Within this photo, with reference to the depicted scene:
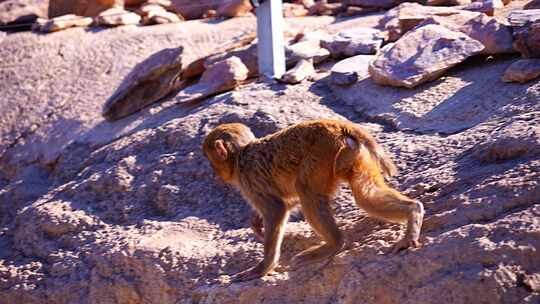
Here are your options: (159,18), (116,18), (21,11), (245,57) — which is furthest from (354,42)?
(21,11)

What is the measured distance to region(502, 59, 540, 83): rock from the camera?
7.67 meters

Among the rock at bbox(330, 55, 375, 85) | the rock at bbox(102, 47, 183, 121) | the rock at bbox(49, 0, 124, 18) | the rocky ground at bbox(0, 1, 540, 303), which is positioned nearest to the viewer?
the rocky ground at bbox(0, 1, 540, 303)

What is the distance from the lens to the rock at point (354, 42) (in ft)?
31.4

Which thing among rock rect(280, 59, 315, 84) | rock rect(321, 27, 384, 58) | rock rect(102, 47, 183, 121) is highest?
rock rect(321, 27, 384, 58)

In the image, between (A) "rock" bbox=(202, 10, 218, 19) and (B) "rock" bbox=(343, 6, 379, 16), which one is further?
(A) "rock" bbox=(202, 10, 218, 19)

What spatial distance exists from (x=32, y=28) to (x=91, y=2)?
1257 millimetres

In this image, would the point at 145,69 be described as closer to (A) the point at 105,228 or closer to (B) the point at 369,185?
(A) the point at 105,228

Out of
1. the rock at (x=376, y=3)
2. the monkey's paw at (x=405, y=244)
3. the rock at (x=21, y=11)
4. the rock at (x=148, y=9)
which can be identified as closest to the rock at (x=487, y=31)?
the rock at (x=376, y=3)

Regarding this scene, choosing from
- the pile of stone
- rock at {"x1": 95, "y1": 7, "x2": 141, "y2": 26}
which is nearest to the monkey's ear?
the pile of stone

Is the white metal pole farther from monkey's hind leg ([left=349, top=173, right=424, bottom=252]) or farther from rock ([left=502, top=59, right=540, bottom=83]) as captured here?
monkey's hind leg ([left=349, top=173, right=424, bottom=252])

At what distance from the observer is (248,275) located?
6648 millimetres

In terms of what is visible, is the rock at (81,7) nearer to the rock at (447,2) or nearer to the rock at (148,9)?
the rock at (148,9)

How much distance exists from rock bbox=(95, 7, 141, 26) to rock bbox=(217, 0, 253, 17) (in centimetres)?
114

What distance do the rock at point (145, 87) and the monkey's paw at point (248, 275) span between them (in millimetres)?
3782
